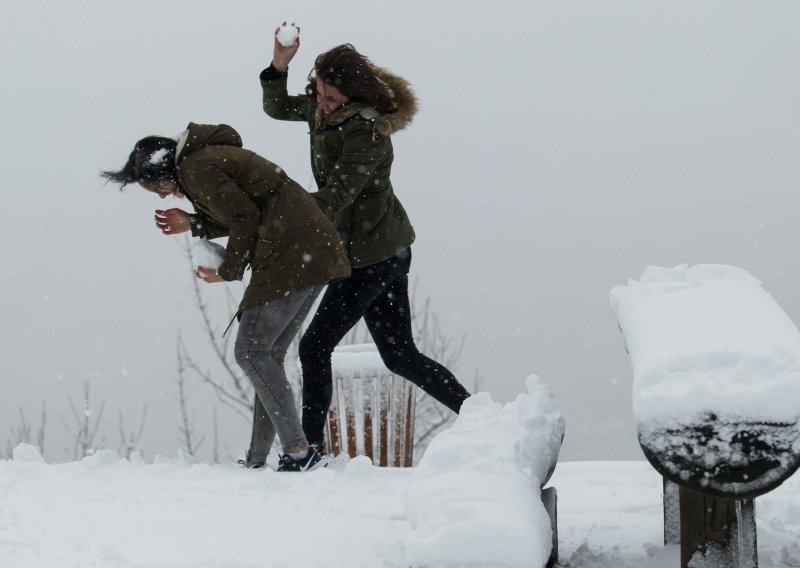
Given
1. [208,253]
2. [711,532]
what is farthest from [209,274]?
[711,532]

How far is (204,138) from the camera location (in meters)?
3.80

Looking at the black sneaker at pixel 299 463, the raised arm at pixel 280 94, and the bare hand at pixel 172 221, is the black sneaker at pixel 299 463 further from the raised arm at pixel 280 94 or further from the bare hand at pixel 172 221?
the raised arm at pixel 280 94

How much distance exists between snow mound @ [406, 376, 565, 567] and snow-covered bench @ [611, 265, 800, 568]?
36cm

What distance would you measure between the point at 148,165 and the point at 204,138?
249 mm

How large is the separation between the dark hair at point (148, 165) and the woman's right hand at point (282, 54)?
731 mm

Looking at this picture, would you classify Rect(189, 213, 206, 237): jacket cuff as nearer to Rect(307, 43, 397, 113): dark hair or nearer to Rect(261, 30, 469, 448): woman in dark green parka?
Rect(261, 30, 469, 448): woman in dark green parka

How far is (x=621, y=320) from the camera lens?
236cm

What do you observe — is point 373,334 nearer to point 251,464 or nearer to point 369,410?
point 251,464

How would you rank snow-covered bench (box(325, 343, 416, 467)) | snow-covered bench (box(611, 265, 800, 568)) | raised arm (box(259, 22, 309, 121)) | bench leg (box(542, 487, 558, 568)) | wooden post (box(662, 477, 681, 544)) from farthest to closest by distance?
1. snow-covered bench (box(325, 343, 416, 467))
2. raised arm (box(259, 22, 309, 121))
3. wooden post (box(662, 477, 681, 544))
4. bench leg (box(542, 487, 558, 568))
5. snow-covered bench (box(611, 265, 800, 568))

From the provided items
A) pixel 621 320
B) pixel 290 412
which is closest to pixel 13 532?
pixel 290 412

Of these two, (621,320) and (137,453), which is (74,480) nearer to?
(137,453)

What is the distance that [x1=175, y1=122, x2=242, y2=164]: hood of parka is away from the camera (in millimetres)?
3738

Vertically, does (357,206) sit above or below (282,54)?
below

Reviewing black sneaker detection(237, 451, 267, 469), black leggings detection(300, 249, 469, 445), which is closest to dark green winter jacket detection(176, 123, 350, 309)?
black leggings detection(300, 249, 469, 445)
